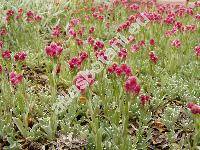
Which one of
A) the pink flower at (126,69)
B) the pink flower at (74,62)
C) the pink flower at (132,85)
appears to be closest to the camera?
the pink flower at (132,85)

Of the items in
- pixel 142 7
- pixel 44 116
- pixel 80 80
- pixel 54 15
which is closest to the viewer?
pixel 80 80

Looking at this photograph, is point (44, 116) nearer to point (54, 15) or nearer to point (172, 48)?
point (172, 48)

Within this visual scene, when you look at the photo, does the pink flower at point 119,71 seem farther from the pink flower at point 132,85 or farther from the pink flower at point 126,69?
the pink flower at point 132,85

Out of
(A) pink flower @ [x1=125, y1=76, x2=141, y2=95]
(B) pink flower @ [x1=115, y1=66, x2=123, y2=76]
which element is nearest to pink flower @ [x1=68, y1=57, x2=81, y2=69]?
(B) pink flower @ [x1=115, y1=66, x2=123, y2=76]

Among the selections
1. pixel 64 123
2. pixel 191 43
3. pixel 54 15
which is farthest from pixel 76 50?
pixel 54 15

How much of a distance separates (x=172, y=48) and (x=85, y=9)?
294 centimetres

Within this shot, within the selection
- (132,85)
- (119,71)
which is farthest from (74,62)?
(132,85)

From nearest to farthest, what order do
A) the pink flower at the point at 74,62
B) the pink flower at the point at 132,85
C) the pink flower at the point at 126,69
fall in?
the pink flower at the point at 132,85 → the pink flower at the point at 126,69 → the pink flower at the point at 74,62

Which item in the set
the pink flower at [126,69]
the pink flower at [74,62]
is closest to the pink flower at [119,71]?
the pink flower at [126,69]

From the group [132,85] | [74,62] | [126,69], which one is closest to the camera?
[132,85]

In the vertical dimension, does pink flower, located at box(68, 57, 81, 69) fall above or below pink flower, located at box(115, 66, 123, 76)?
above

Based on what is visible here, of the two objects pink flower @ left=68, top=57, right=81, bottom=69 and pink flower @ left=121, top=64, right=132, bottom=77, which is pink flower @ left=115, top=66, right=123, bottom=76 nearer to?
pink flower @ left=121, top=64, right=132, bottom=77

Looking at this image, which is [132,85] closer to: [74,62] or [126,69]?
[126,69]

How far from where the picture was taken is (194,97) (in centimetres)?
381
